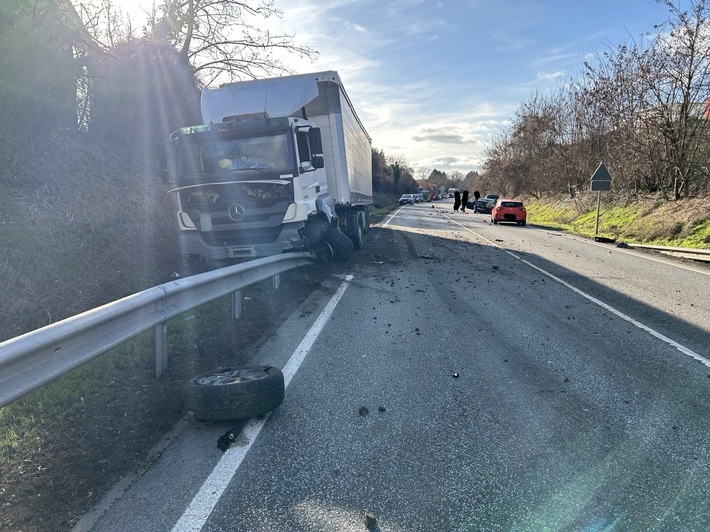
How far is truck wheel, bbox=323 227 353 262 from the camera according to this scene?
9.96 metres

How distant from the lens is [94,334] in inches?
139

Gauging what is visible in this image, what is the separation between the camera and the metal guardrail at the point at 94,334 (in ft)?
9.01

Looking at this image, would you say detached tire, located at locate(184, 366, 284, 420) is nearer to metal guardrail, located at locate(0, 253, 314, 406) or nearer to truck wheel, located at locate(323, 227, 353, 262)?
metal guardrail, located at locate(0, 253, 314, 406)

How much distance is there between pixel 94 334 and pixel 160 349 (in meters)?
1.02

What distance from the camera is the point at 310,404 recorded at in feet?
12.9

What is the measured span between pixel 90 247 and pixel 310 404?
5970 mm

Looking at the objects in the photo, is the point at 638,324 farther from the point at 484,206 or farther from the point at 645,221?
the point at 484,206

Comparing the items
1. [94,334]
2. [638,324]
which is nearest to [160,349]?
[94,334]

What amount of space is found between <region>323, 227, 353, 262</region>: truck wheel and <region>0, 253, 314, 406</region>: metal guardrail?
4.13m

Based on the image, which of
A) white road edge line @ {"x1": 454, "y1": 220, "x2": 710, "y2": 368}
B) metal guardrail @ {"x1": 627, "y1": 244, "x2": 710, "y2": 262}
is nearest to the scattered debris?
white road edge line @ {"x1": 454, "y1": 220, "x2": 710, "y2": 368}

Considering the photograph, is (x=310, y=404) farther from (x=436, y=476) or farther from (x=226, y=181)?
(x=226, y=181)

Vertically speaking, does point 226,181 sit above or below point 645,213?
above

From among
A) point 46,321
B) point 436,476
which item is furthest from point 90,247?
point 436,476

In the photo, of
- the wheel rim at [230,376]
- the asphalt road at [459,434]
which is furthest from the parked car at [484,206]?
the wheel rim at [230,376]
